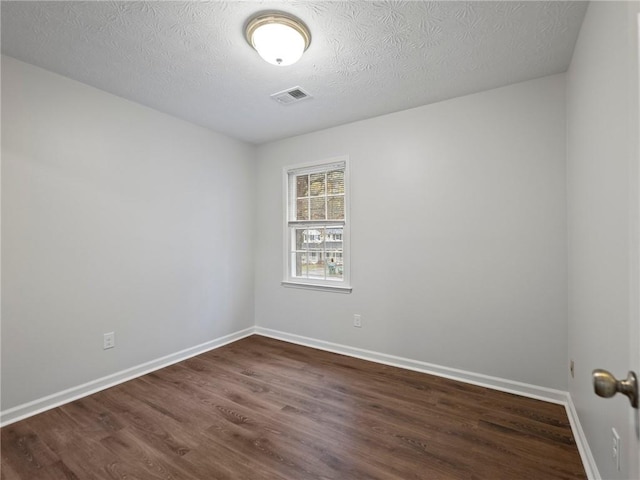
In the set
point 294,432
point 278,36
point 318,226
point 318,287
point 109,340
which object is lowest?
point 294,432

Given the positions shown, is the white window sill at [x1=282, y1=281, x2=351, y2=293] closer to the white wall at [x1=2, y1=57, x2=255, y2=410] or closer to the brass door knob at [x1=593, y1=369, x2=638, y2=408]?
the white wall at [x1=2, y1=57, x2=255, y2=410]

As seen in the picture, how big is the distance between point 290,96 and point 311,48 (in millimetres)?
705

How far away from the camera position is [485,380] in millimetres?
2648

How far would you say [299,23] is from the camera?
1818 mm

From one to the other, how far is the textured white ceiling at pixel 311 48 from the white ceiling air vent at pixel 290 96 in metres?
0.07

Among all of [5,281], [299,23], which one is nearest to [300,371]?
[5,281]

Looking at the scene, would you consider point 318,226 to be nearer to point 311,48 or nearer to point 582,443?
point 311,48

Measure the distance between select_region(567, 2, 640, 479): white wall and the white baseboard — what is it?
0.11m

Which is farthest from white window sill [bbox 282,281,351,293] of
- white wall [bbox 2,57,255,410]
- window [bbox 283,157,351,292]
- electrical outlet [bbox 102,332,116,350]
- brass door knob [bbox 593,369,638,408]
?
brass door knob [bbox 593,369,638,408]

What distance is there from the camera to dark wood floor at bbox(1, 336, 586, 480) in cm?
171

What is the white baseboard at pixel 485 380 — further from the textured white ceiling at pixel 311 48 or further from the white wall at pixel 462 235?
the textured white ceiling at pixel 311 48

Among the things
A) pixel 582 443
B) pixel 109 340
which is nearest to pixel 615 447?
pixel 582 443

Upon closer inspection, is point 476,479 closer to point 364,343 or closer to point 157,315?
point 364,343

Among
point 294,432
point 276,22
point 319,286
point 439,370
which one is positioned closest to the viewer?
point 276,22
